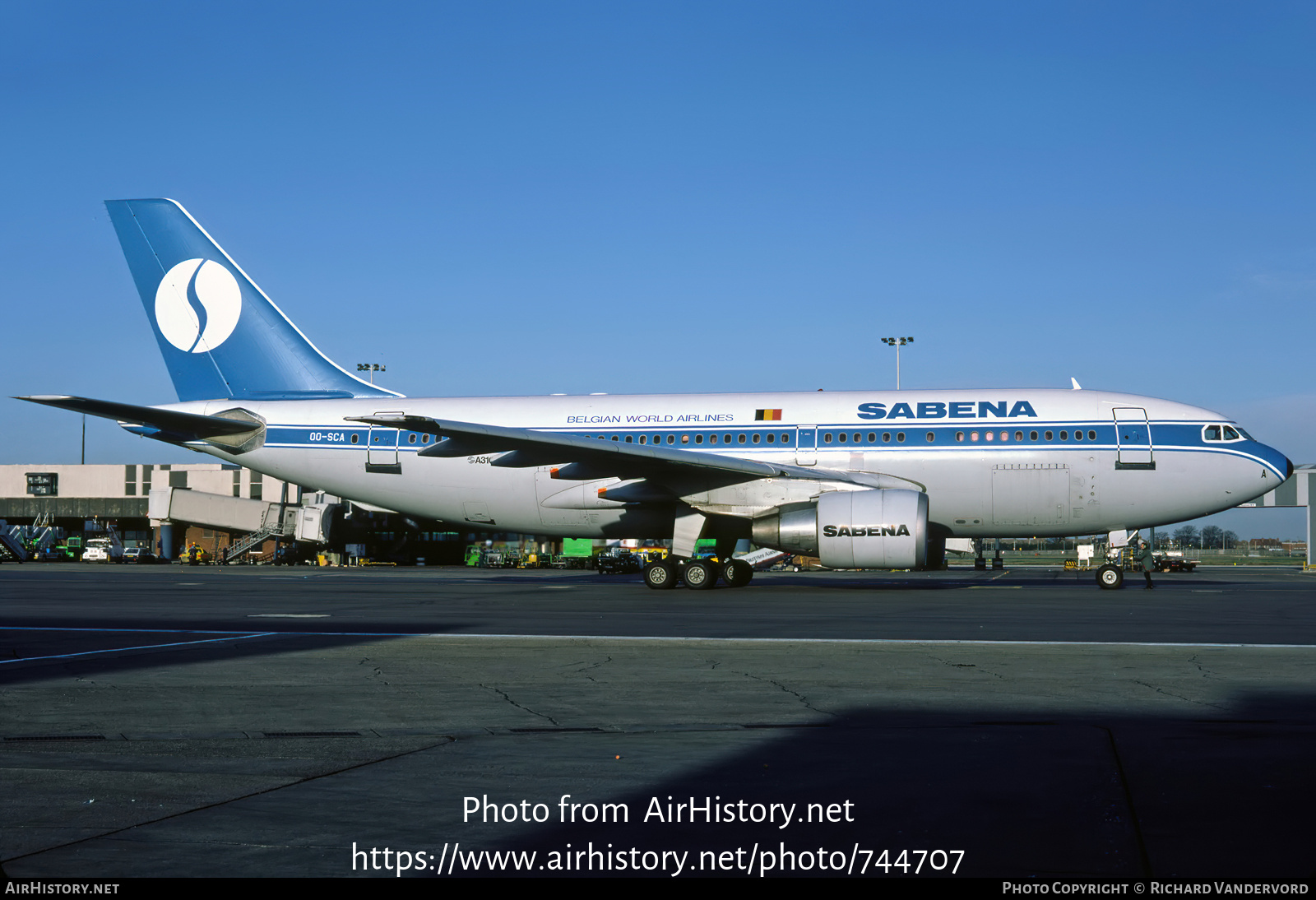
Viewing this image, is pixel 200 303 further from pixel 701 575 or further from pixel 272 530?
pixel 272 530

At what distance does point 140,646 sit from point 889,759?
29.7 feet

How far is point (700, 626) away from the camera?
1416 cm

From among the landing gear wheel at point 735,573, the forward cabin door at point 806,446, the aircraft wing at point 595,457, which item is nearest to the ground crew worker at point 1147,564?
the aircraft wing at point 595,457

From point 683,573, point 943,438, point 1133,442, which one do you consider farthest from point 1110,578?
point 683,573

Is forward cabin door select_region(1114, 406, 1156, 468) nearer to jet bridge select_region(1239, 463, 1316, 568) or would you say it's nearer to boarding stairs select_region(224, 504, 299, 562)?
jet bridge select_region(1239, 463, 1316, 568)

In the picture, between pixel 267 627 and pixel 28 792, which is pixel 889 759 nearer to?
pixel 28 792

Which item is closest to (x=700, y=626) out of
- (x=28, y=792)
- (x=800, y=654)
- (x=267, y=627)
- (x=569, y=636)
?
(x=569, y=636)

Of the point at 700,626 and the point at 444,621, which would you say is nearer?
the point at 700,626

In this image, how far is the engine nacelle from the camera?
20.0 metres

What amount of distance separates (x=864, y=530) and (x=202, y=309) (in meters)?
16.9

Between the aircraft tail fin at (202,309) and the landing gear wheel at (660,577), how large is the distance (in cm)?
974

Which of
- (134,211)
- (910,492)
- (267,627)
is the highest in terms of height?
(134,211)

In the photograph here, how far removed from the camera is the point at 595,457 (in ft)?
70.3

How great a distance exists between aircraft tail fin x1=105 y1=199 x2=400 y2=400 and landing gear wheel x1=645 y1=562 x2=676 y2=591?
974 cm
